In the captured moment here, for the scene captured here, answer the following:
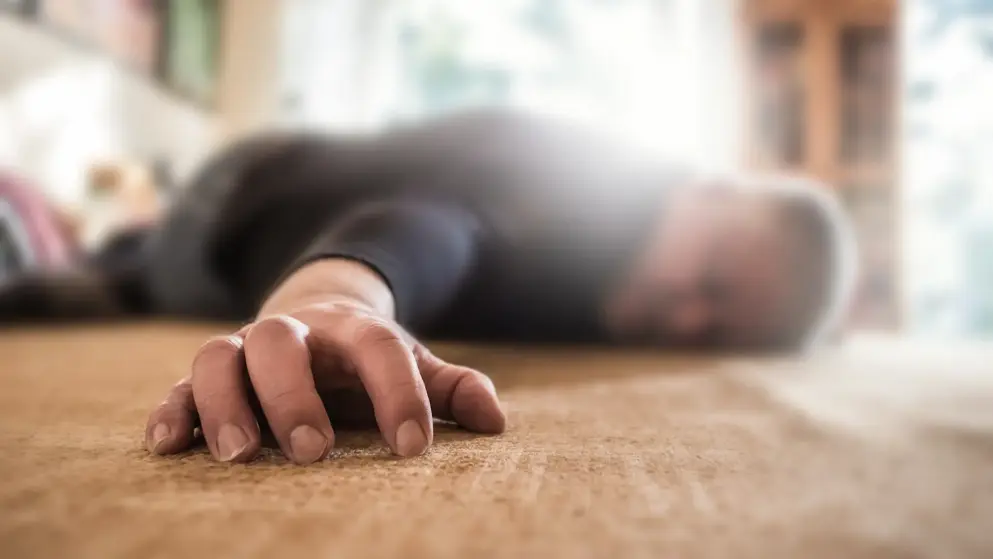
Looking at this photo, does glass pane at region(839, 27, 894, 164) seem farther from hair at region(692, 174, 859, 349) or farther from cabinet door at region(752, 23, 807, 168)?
hair at region(692, 174, 859, 349)

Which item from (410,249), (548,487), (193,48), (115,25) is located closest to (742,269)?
(410,249)

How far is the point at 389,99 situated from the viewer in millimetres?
3455

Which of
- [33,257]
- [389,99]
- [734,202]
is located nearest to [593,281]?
[734,202]

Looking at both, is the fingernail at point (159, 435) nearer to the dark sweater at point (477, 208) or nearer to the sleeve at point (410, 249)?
the sleeve at point (410, 249)

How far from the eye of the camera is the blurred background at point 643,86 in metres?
2.79

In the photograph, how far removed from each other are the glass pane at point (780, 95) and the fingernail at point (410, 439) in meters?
2.89

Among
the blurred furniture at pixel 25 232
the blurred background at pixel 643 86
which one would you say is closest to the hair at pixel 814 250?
the blurred furniture at pixel 25 232

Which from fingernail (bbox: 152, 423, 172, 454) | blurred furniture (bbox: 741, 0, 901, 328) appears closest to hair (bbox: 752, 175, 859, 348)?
fingernail (bbox: 152, 423, 172, 454)

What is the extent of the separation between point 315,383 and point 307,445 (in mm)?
69

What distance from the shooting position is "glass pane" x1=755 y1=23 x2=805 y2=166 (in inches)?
117

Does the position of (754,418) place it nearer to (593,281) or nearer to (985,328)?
(593,281)

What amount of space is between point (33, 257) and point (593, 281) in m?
1.21

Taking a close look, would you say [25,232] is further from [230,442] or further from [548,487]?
[548,487]

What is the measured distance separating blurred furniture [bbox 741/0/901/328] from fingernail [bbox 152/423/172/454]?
2890 millimetres
